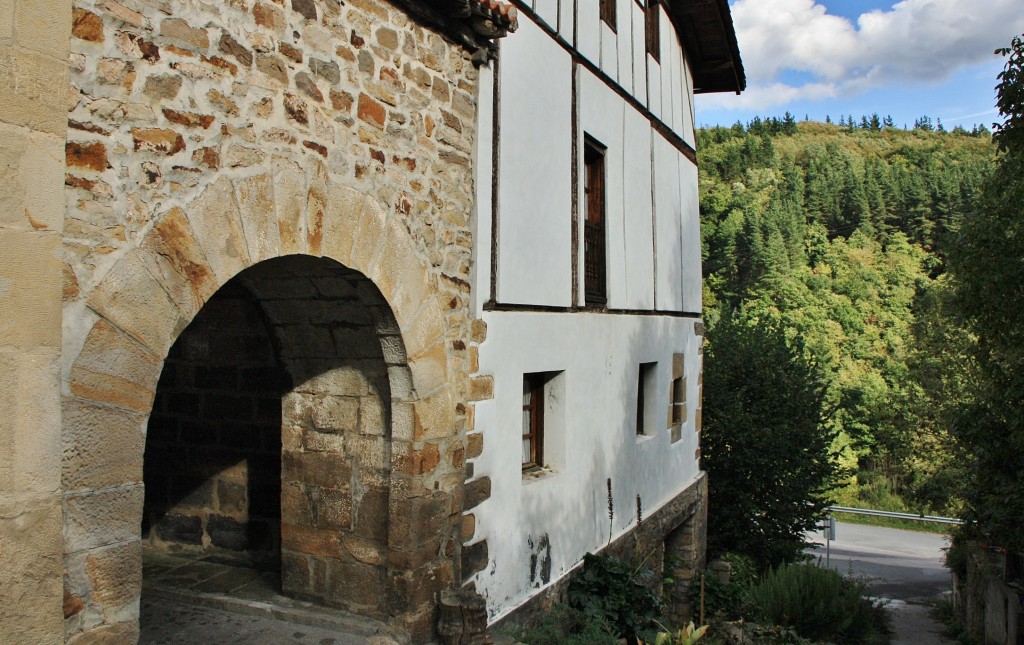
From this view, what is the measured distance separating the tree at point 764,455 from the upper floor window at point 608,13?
6.29 metres

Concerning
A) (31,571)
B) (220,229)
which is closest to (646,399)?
(220,229)

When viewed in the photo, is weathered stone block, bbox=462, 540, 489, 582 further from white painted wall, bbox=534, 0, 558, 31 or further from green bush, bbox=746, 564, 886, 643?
green bush, bbox=746, 564, 886, 643

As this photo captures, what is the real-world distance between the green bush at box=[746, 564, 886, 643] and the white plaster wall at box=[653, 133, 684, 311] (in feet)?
11.2

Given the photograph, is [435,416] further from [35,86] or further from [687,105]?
[687,105]

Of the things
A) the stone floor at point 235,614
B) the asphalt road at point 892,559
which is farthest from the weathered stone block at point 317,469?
the asphalt road at point 892,559

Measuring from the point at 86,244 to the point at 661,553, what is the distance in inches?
308

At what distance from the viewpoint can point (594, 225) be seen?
7.05 m

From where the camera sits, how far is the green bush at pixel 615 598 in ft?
19.6

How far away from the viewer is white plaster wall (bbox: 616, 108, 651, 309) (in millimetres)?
7684

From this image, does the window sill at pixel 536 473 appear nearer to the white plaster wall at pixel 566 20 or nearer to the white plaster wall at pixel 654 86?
the white plaster wall at pixel 566 20

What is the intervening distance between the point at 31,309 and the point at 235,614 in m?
2.69

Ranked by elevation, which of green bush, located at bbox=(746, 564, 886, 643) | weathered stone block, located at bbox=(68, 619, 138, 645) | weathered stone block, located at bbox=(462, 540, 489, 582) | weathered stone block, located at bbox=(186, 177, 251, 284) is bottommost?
green bush, located at bbox=(746, 564, 886, 643)

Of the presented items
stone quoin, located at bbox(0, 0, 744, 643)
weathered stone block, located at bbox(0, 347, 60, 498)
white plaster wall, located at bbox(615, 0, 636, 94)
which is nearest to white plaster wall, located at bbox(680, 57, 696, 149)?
stone quoin, located at bbox(0, 0, 744, 643)

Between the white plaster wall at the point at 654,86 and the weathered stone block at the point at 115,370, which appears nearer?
the weathered stone block at the point at 115,370
